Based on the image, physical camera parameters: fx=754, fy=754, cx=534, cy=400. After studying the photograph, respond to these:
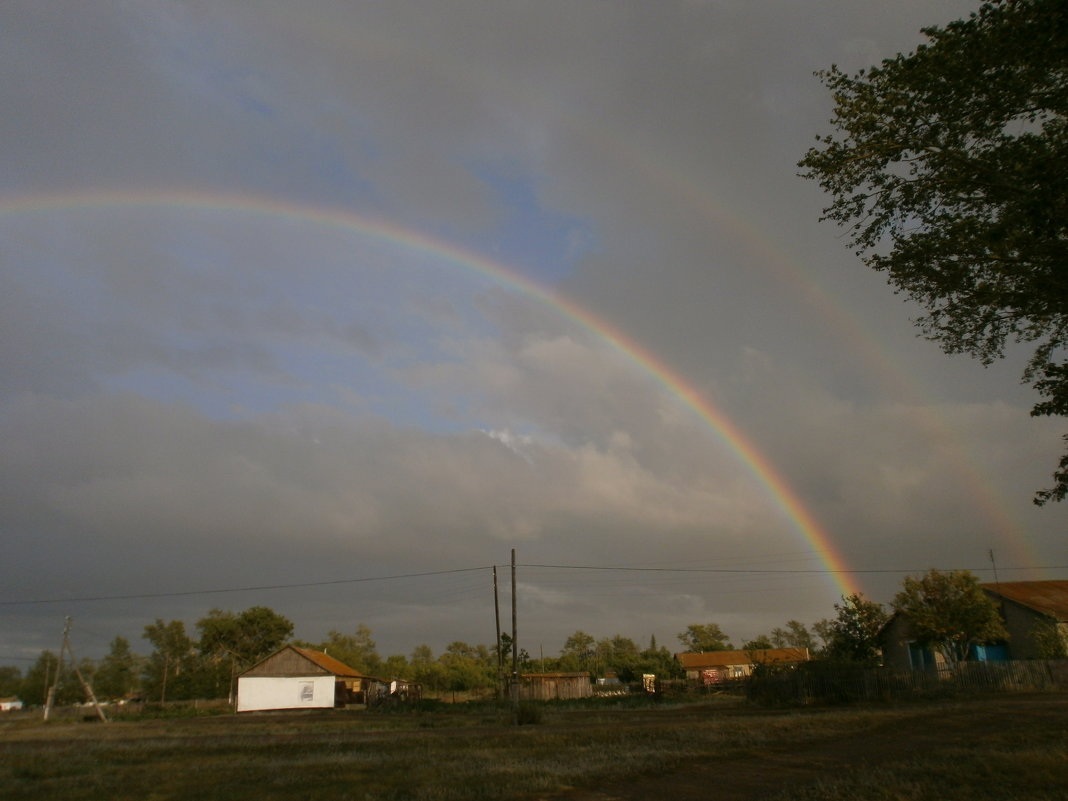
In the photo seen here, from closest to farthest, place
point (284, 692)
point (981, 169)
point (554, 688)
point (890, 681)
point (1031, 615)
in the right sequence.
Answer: point (981, 169) → point (890, 681) → point (1031, 615) → point (554, 688) → point (284, 692)

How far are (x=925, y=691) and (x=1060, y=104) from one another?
1287 inches

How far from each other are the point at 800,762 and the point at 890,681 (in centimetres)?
2516

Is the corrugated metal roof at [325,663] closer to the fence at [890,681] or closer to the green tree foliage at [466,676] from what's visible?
the green tree foliage at [466,676]

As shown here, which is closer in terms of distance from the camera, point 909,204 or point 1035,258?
point 1035,258

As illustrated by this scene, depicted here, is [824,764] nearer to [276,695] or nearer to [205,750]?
[205,750]

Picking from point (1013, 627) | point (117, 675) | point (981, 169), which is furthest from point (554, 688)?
point (117, 675)

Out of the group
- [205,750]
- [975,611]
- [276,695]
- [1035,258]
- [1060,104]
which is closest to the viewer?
[1060,104]

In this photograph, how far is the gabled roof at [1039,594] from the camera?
149ft

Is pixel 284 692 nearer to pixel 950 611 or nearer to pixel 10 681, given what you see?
pixel 950 611

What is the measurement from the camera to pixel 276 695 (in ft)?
201

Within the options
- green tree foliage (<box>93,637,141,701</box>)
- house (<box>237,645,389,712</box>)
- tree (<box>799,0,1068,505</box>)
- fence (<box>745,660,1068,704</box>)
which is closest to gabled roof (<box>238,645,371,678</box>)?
house (<box>237,645,389,712</box>)

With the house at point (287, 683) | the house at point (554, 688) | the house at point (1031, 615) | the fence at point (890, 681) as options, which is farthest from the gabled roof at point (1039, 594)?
the house at point (287, 683)

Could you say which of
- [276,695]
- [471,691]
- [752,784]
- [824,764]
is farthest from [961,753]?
[471,691]

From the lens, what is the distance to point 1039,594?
50125 mm
